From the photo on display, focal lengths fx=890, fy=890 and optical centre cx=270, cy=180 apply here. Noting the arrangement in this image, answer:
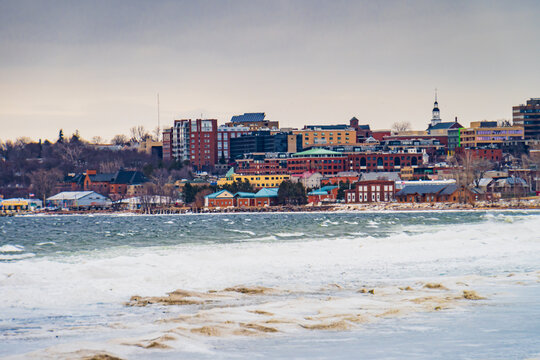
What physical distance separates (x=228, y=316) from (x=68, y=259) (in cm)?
1892

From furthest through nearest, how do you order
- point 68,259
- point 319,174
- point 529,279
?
point 319,174, point 68,259, point 529,279

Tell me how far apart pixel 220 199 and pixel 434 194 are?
130 ft

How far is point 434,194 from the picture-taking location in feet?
513

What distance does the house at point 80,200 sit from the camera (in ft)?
589

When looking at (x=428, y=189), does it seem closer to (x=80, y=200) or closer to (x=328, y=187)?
(x=328, y=187)

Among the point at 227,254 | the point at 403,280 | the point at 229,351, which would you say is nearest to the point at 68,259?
the point at 227,254

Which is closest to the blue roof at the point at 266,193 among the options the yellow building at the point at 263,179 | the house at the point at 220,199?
the house at the point at 220,199

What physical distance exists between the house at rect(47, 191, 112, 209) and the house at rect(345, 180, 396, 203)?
5041 centimetres

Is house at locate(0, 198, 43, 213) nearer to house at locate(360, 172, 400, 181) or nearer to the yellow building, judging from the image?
the yellow building

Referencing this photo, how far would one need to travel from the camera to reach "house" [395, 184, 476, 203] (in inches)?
6058

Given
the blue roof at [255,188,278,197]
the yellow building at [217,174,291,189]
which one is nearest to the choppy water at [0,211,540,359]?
the blue roof at [255,188,278,197]

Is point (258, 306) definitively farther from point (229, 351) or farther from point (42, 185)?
point (42, 185)

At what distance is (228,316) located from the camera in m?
18.8

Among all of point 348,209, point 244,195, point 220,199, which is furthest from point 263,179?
point 348,209
